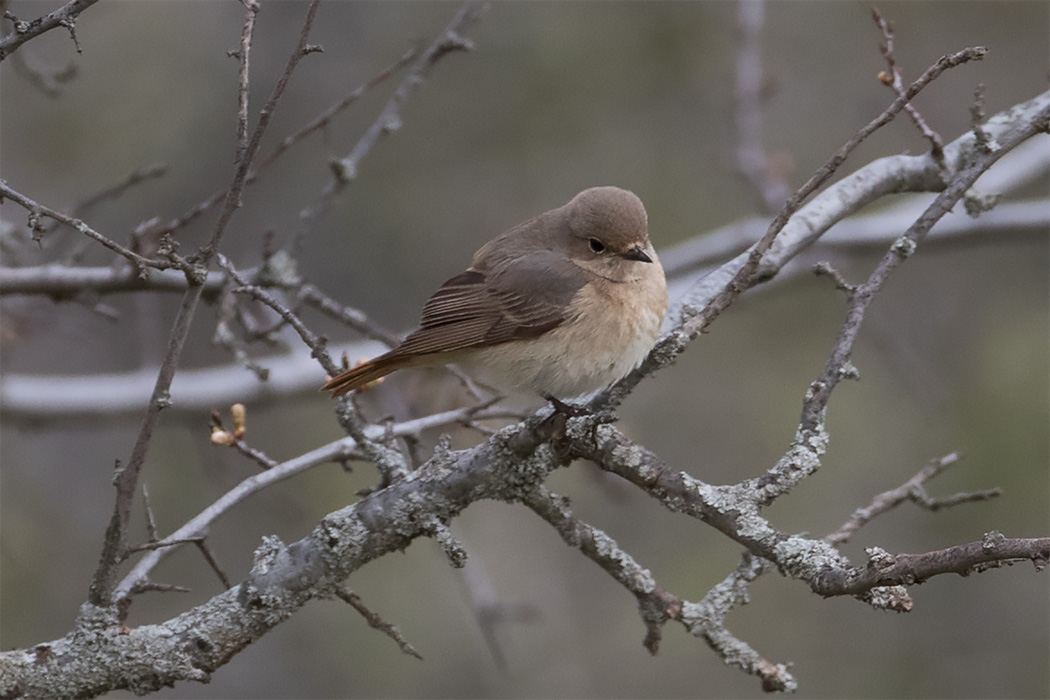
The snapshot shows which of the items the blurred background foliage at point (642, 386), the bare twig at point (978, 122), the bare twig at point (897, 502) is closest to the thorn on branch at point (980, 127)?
the bare twig at point (978, 122)

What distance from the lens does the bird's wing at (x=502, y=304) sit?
12.9 feet

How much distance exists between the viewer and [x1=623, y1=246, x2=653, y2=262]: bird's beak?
4.06 m

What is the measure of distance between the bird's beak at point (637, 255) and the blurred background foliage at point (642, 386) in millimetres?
2209

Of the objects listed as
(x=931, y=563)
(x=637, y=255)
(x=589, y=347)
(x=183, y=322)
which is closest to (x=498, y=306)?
(x=589, y=347)

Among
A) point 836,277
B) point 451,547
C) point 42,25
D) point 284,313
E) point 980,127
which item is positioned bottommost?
point 451,547

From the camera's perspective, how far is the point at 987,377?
715 cm

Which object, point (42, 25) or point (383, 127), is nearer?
point (42, 25)

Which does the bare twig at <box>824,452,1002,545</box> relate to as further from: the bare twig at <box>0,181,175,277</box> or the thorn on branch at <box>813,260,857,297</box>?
the bare twig at <box>0,181,175,277</box>

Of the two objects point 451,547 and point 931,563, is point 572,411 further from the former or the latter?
point 931,563

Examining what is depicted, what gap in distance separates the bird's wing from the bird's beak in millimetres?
190

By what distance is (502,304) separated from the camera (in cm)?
406

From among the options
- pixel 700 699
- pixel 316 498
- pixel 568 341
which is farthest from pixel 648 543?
pixel 568 341

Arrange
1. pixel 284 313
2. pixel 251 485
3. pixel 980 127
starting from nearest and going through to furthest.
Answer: pixel 284 313 → pixel 251 485 → pixel 980 127

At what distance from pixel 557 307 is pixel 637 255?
0.39 m
